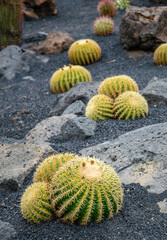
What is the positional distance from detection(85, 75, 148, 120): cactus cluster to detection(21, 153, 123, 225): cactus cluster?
2195 millimetres

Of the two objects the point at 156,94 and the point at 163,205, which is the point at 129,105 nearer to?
the point at 156,94

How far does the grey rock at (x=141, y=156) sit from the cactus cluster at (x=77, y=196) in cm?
66

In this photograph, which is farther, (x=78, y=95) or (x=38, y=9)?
(x=38, y=9)

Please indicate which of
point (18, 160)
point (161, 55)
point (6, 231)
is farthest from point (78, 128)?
point (161, 55)

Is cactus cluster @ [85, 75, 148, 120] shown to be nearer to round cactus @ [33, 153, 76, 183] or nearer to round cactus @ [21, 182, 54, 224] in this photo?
round cactus @ [33, 153, 76, 183]

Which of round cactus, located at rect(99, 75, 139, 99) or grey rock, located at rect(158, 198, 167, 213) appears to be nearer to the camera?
grey rock, located at rect(158, 198, 167, 213)

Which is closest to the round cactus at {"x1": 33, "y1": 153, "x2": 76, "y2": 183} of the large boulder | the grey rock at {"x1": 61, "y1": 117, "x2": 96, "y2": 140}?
the grey rock at {"x1": 61, "y1": 117, "x2": 96, "y2": 140}

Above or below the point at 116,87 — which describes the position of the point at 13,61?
below

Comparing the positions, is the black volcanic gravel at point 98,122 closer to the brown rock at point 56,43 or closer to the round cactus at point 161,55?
the round cactus at point 161,55

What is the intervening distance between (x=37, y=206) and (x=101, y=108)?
2.37 metres

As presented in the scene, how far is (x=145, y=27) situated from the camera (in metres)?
8.74

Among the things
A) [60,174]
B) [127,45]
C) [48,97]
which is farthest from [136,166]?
[127,45]

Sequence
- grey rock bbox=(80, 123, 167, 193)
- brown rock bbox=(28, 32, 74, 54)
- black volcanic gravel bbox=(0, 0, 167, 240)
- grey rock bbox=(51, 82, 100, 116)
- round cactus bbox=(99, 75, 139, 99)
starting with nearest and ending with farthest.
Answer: black volcanic gravel bbox=(0, 0, 167, 240) → grey rock bbox=(80, 123, 167, 193) → round cactus bbox=(99, 75, 139, 99) → grey rock bbox=(51, 82, 100, 116) → brown rock bbox=(28, 32, 74, 54)

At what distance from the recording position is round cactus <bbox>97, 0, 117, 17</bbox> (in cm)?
1297
